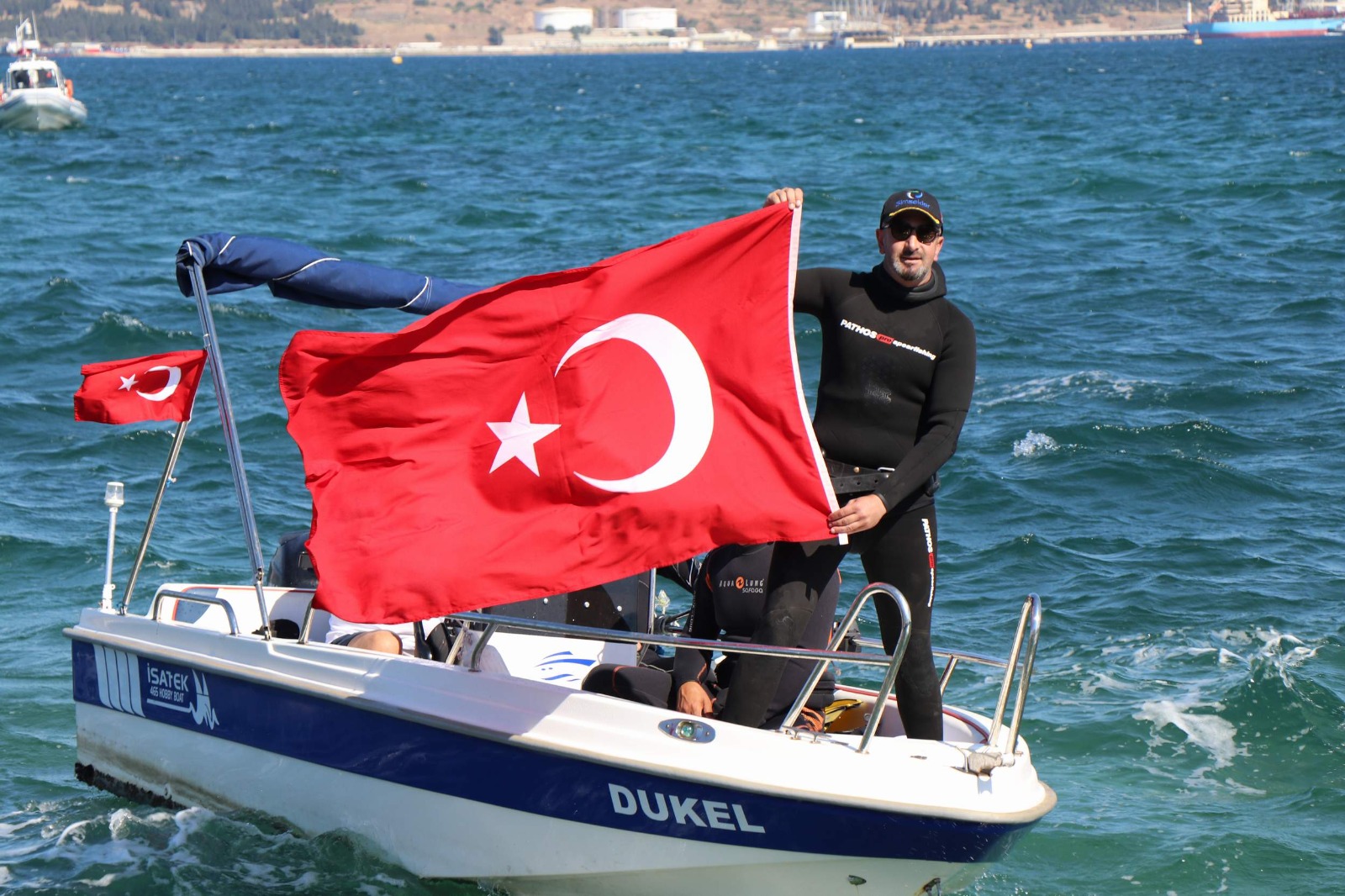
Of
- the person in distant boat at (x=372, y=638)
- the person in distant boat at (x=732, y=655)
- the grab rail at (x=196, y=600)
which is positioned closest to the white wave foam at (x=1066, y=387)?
the person in distant boat at (x=372, y=638)

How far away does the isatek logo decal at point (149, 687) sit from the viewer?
280 inches

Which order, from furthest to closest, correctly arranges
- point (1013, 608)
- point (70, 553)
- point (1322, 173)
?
point (1322, 173), point (70, 553), point (1013, 608)

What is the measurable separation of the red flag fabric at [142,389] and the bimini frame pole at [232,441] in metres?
0.11

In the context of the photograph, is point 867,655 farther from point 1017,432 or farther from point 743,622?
point 1017,432

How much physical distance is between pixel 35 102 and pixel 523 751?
52.7 metres

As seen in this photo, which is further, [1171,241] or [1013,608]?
[1171,241]

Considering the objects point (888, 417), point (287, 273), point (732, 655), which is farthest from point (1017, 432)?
point (888, 417)

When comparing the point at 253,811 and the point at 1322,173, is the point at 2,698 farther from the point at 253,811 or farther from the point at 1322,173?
the point at 1322,173

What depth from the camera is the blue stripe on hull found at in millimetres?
5621

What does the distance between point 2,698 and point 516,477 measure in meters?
4.87

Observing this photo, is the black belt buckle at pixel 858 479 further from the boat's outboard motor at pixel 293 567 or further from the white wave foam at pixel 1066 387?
the white wave foam at pixel 1066 387

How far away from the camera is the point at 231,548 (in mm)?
11867

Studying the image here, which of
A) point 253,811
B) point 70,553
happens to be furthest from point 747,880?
point 70,553

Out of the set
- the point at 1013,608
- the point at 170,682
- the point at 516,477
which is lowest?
the point at 1013,608
